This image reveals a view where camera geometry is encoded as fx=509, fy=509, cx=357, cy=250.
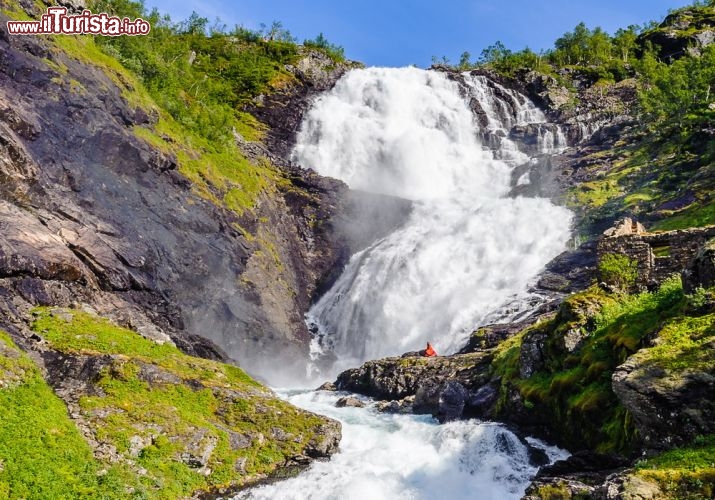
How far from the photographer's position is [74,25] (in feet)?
131

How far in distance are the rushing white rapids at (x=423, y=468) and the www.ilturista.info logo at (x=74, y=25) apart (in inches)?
1289

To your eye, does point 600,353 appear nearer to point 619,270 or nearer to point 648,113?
point 619,270

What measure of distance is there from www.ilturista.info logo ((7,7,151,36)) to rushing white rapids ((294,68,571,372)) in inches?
1078

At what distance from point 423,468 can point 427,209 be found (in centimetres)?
4514

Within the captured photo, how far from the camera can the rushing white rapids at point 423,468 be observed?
15445 mm

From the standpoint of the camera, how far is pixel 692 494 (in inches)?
307

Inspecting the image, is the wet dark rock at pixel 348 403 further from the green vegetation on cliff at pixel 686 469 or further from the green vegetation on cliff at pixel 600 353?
the green vegetation on cliff at pixel 686 469

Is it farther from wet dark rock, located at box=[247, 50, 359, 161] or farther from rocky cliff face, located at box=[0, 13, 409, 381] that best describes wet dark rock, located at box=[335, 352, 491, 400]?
wet dark rock, located at box=[247, 50, 359, 161]

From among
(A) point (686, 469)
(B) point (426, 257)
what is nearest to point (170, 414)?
(A) point (686, 469)

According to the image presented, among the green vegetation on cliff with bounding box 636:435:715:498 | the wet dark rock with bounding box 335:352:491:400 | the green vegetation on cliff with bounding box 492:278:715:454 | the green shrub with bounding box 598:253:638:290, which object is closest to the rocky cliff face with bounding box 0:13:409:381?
the wet dark rock with bounding box 335:352:491:400

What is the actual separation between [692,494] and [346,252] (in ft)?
158

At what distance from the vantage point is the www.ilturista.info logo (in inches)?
1310

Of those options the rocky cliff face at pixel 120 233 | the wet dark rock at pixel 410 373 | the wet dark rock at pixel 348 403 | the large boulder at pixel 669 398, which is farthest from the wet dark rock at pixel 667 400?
the rocky cliff face at pixel 120 233

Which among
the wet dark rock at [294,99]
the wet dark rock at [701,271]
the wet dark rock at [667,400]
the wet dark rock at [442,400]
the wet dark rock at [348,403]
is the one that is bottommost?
the wet dark rock at [348,403]
